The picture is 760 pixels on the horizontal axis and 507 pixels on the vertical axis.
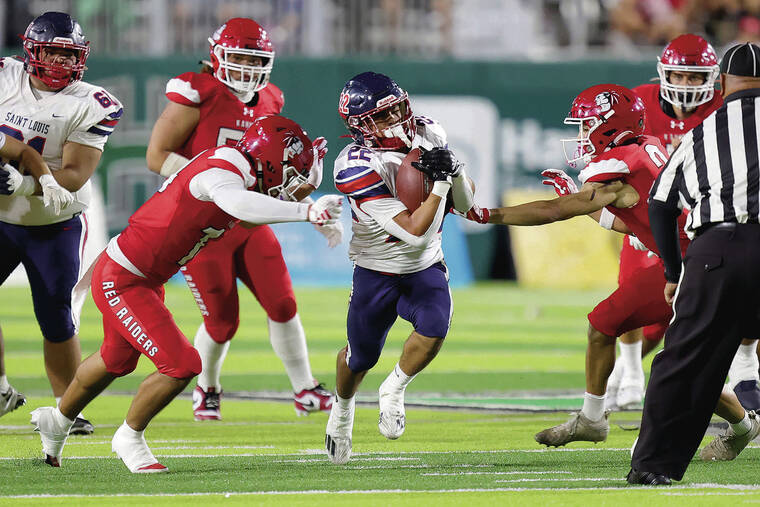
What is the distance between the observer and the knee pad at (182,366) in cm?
464

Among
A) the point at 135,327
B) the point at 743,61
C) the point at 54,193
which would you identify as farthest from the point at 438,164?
the point at 54,193

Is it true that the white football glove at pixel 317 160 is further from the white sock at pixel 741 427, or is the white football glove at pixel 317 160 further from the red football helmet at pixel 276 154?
the white sock at pixel 741 427

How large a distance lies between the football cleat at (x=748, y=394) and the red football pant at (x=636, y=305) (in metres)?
0.78

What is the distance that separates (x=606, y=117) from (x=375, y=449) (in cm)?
168

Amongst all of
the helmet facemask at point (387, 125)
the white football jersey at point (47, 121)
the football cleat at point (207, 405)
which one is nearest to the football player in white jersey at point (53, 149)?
the white football jersey at point (47, 121)

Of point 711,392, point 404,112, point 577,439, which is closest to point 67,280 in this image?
point 404,112

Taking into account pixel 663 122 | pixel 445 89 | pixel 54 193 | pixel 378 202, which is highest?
pixel 663 122

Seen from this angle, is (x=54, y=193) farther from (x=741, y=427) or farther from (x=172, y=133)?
(x=741, y=427)

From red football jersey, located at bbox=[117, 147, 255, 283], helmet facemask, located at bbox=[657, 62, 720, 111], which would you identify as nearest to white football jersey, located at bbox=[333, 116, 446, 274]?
red football jersey, located at bbox=[117, 147, 255, 283]

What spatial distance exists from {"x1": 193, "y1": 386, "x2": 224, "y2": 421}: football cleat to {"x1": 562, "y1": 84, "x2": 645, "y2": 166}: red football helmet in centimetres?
227

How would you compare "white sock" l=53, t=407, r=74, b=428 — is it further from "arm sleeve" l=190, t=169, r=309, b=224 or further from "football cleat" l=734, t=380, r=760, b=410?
"football cleat" l=734, t=380, r=760, b=410

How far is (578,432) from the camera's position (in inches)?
208

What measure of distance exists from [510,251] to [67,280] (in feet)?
28.9

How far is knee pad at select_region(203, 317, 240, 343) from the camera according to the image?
20.9 feet
